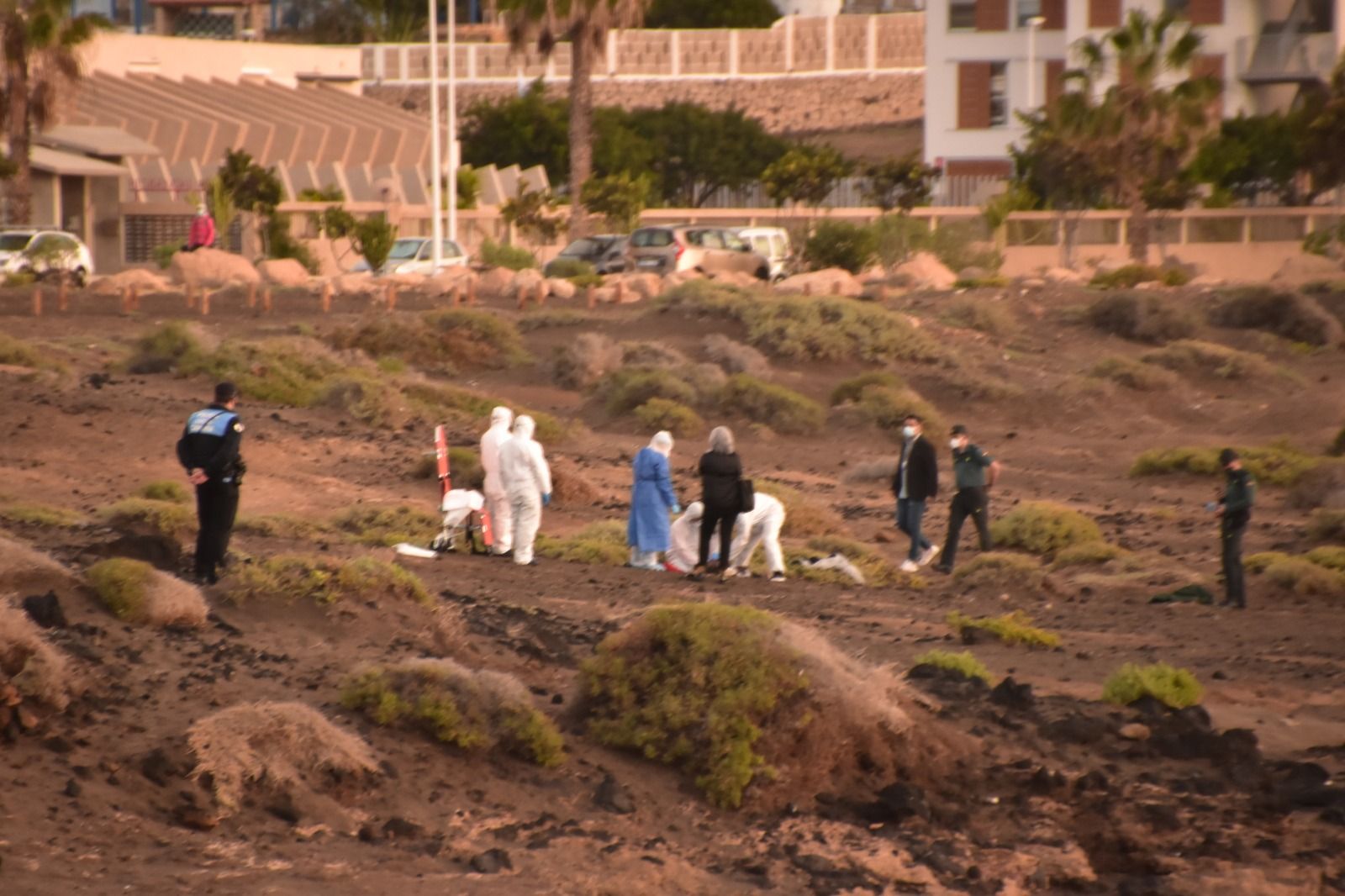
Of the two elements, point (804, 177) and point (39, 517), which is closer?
point (39, 517)

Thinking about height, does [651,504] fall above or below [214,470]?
below

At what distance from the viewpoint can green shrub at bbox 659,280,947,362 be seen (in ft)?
106

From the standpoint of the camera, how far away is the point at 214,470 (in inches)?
504

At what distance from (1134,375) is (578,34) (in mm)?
25317

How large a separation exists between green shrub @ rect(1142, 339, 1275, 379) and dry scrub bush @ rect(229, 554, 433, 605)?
22631 millimetres

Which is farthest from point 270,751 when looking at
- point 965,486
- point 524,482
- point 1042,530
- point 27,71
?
point 27,71

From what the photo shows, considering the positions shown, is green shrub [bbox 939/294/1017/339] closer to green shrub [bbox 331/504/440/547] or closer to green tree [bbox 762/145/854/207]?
green shrub [bbox 331/504/440/547]

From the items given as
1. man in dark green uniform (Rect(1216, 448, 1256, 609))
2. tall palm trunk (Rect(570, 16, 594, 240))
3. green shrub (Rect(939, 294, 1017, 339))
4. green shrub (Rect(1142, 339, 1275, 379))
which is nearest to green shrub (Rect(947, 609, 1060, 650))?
man in dark green uniform (Rect(1216, 448, 1256, 609))

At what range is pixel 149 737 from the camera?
9.95 meters

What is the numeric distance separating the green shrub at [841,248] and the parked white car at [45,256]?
50.4 ft

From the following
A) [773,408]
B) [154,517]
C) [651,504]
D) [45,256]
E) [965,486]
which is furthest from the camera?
[45,256]

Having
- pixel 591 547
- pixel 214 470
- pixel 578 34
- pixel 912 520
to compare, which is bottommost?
pixel 591 547

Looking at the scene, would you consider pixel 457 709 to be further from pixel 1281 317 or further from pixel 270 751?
pixel 1281 317

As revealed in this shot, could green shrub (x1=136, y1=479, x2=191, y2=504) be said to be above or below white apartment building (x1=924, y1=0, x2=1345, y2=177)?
below
